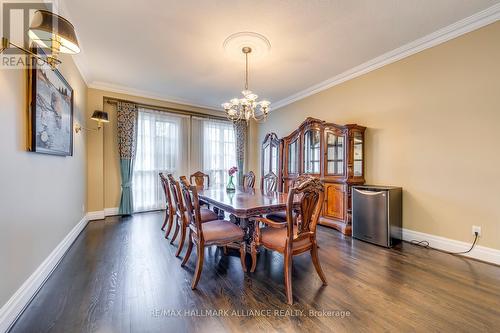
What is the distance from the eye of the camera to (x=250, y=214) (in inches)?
78.1

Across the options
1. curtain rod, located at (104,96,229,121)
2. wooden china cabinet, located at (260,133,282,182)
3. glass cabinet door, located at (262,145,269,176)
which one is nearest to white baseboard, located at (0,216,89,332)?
curtain rod, located at (104,96,229,121)

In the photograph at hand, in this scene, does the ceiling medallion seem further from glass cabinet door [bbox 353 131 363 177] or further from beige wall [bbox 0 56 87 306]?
beige wall [bbox 0 56 87 306]

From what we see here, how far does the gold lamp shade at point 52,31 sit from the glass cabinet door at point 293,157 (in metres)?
3.72

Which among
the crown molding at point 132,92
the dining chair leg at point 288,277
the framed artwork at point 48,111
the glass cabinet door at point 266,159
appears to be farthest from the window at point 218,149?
the dining chair leg at point 288,277

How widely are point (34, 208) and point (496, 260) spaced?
4.68 metres

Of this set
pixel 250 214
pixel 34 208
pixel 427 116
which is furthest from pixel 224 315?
pixel 427 116

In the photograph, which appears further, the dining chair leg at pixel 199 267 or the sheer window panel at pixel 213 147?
the sheer window panel at pixel 213 147

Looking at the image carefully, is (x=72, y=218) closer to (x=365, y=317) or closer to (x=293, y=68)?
(x=365, y=317)

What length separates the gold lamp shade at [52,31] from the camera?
1.39 m

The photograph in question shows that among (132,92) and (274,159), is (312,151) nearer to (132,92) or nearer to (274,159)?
(274,159)

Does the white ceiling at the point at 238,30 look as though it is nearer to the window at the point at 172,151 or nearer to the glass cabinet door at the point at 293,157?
the window at the point at 172,151

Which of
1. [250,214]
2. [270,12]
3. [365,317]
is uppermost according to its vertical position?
[270,12]

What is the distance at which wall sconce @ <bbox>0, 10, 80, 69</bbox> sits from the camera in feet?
4.57

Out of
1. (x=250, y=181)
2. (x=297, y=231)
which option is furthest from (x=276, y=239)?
(x=250, y=181)
